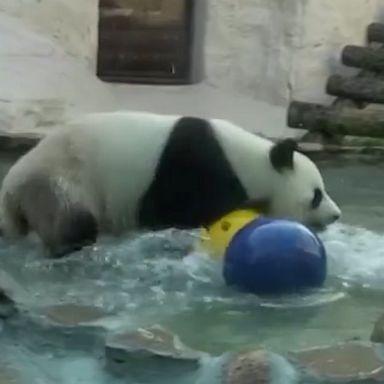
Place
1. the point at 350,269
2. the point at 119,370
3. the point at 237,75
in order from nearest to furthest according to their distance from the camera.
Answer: the point at 119,370 < the point at 350,269 < the point at 237,75

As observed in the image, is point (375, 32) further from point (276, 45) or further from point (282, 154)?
point (282, 154)

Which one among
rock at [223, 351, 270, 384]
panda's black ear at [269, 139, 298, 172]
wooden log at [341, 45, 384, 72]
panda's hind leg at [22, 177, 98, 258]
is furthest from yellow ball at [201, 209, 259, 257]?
wooden log at [341, 45, 384, 72]

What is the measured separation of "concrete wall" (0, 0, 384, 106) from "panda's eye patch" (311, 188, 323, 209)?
3694mm

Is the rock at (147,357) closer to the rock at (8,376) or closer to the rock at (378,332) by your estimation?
the rock at (8,376)

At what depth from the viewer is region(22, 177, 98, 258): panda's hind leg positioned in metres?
4.37

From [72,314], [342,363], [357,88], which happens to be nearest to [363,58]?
[357,88]

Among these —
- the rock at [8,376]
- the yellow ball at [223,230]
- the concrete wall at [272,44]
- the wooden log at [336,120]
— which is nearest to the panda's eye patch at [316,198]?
the yellow ball at [223,230]

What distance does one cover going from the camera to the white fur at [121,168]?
4.46 meters

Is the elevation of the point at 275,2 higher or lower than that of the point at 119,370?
higher

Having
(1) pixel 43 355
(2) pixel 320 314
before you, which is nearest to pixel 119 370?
(1) pixel 43 355

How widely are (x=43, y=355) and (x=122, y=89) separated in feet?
16.9

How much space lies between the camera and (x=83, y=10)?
26.3ft

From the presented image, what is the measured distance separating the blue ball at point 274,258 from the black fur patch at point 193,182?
58cm

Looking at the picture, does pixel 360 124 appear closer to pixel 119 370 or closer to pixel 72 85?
pixel 72 85
